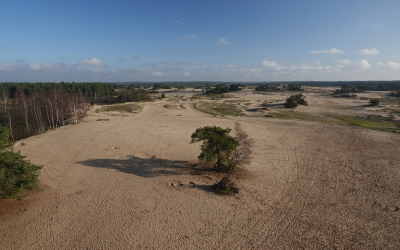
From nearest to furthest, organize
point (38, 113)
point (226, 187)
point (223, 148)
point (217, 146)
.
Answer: point (226, 187) < point (223, 148) < point (217, 146) < point (38, 113)

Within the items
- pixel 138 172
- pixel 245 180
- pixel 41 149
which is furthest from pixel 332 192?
pixel 41 149

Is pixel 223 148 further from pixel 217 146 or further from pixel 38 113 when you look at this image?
pixel 38 113

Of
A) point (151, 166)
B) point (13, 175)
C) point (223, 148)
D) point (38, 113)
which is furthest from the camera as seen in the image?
point (38, 113)

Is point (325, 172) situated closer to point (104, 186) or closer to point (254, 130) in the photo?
point (254, 130)

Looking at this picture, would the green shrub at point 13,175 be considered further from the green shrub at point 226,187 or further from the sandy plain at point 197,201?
the green shrub at point 226,187

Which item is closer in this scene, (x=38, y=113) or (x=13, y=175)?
(x=13, y=175)

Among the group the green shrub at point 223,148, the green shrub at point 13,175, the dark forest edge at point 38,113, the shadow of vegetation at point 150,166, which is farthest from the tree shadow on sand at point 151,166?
the dark forest edge at point 38,113

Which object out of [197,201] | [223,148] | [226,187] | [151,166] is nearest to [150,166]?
[151,166]
